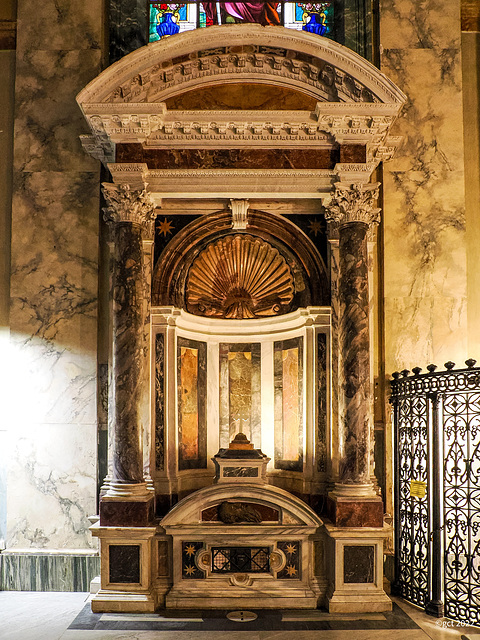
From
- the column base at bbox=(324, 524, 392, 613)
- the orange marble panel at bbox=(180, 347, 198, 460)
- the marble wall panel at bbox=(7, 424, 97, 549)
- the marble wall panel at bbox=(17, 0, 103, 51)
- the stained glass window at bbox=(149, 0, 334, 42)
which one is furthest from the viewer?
the stained glass window at bbox=(149, 0, 334, 42)

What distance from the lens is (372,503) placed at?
21.7 ft

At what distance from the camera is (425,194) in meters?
7.97

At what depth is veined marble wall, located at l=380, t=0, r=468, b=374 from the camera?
779cm

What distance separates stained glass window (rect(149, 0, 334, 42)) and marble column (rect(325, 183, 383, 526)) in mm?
2964

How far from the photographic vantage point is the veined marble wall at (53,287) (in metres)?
7.57

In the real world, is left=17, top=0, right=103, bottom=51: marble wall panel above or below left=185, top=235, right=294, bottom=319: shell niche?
above

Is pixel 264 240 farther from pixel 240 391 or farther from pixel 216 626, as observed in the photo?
pixel 216 626

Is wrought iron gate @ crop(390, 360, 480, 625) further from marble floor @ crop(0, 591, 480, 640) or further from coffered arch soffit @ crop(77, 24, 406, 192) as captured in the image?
coffered arch soffit @ crop(77, 24, 406, 192)

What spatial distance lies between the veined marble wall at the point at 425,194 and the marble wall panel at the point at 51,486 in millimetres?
3810

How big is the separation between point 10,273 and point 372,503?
496cm

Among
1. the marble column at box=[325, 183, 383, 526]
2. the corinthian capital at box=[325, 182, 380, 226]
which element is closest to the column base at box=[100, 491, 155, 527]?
the marble column at box=[325, 183, 383, 526]

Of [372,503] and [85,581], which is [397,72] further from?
[85,581]

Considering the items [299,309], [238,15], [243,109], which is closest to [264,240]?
[299,309]

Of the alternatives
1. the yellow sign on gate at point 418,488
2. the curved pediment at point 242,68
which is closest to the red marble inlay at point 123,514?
the yellow sign on gate at point 418,488
